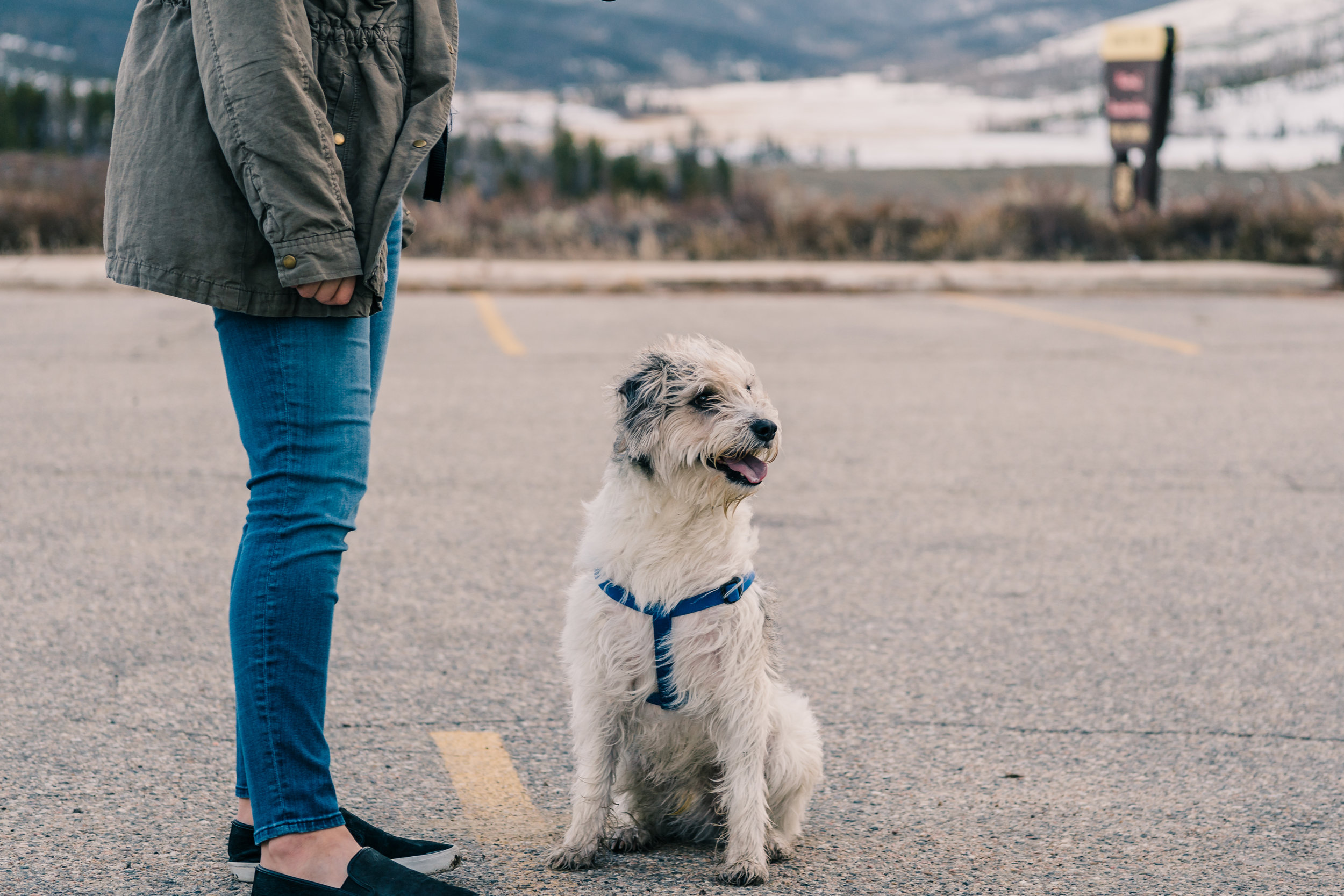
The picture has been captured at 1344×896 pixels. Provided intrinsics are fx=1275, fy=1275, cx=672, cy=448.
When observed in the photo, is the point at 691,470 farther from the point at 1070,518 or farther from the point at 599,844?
the point at 1070,518

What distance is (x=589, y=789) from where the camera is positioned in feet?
9.18

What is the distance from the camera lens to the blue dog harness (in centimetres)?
272

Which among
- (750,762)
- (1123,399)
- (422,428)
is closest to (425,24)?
(750,762)

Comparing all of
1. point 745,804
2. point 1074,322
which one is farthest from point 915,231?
point 745,804

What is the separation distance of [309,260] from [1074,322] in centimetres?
1014

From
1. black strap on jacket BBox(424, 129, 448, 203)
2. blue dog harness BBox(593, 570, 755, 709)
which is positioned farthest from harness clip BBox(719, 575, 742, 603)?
black strap on jacket BBox(424, 129, 448, 203)

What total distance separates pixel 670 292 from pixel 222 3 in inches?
430

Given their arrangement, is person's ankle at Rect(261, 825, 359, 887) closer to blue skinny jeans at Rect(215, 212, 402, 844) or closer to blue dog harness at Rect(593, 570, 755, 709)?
blue skinny jeans at Rect(215, 212, 402, 844)

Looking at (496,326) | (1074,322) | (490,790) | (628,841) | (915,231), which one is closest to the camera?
(628,841)

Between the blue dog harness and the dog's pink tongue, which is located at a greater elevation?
the dog's pink tongue

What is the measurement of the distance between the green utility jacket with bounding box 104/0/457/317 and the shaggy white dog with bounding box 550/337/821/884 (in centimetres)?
69

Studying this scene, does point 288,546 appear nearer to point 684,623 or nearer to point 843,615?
point 684,623

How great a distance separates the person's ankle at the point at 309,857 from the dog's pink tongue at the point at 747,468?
42.5 inches

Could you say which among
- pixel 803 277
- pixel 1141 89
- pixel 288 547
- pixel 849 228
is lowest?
pixel 288 547
